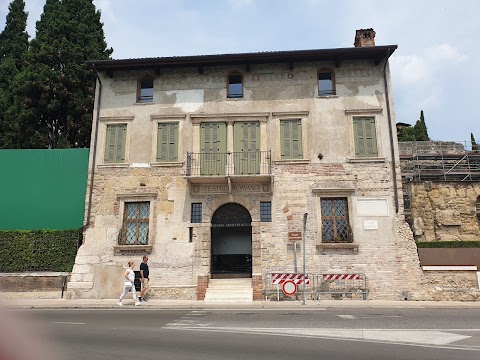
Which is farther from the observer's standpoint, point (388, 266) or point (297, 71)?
point (297, 71)

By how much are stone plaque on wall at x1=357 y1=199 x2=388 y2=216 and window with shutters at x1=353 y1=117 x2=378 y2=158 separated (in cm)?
A: 213

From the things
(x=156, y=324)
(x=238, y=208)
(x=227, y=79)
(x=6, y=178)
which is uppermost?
(x=227, y=79)

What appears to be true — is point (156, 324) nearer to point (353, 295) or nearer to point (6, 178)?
point (353, 295)

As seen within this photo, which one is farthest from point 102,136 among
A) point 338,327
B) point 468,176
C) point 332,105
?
point 468,176

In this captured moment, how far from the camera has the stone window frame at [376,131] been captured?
59.5 feet

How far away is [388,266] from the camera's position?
55.7ft

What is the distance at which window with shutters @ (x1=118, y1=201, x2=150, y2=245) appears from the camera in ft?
59.1

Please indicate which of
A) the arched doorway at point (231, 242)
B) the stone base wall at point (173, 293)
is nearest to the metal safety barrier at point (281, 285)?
the arched doorway at point (231, 242)

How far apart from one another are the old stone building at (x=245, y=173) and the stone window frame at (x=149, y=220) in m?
0.05

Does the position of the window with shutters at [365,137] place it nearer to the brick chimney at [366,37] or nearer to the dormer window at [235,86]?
the brick chimney at [366,37]

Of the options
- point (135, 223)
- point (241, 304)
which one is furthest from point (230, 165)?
point (241, 304)

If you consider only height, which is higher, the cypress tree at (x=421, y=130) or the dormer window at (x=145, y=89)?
the cypress tree at (x=421, y=130)

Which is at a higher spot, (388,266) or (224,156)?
(224,156)

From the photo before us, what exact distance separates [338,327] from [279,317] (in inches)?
91.9
